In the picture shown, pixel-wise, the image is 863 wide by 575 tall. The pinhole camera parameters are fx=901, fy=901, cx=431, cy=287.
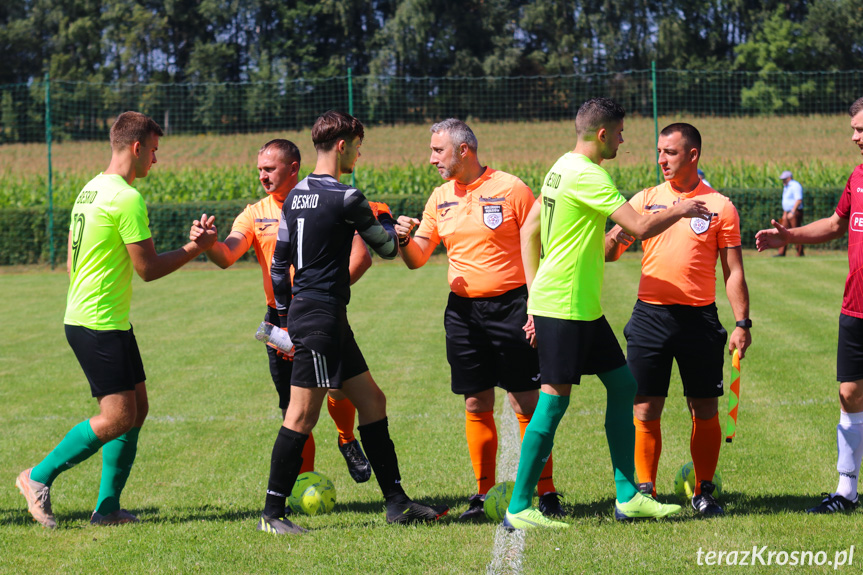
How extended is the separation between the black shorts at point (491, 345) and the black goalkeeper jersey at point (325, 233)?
671 millimetres

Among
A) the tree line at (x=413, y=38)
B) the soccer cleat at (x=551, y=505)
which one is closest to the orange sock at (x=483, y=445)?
the soccer cleat at (x=551, y=505)

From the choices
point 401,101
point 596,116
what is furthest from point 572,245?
point 401,101

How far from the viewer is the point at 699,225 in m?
5.09

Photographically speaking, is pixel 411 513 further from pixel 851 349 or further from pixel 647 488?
→ pixel 851 349

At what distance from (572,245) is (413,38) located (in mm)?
61875

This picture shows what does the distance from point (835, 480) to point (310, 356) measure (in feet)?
10.9

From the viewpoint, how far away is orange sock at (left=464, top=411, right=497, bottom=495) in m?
5.27

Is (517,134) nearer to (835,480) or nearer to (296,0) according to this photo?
(835,480)

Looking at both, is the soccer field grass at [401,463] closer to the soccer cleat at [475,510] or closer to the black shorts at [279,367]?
the soccer cleat at [475,510]

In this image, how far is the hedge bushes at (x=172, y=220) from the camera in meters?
20.8

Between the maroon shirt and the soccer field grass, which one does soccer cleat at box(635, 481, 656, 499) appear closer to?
the soccer field grass

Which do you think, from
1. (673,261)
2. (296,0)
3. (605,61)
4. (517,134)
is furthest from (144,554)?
(296,0)

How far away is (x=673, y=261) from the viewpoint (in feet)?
16.8

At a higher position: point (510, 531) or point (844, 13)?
point (844, 13)
